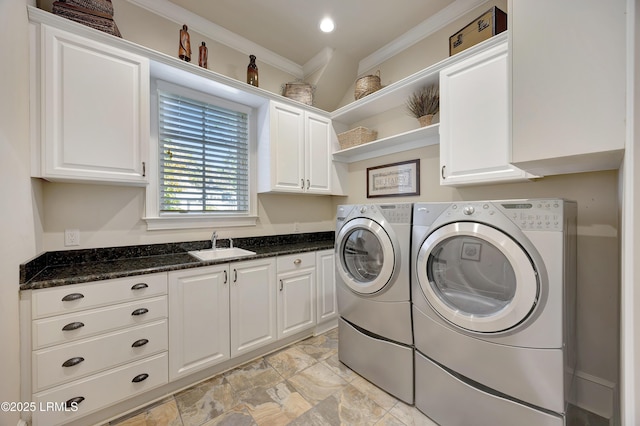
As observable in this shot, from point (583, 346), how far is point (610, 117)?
1.42m

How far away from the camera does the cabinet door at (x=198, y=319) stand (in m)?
1.63

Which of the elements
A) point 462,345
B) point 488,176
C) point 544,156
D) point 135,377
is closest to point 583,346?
point 462,345

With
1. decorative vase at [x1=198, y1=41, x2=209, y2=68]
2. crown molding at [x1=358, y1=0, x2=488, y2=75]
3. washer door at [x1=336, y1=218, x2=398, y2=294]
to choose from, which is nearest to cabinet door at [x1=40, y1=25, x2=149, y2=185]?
decorative vase at [x1=198, y1=41, x2=209, y2=68]

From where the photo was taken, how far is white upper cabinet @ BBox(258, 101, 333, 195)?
2.42m

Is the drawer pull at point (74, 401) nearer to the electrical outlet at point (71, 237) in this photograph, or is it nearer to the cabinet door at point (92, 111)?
the electrical outlet at point (71, 237)

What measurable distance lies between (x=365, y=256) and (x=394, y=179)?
1061 millimetres

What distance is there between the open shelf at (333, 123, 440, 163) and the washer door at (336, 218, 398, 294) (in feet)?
3.30

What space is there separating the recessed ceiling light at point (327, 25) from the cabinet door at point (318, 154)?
30.3 inches

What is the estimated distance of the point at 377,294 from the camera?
169 centimetres

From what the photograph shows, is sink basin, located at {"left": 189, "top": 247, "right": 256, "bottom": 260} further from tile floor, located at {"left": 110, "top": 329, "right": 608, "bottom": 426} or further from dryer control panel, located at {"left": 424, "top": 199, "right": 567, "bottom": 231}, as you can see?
dryer control panel, located at {"left": 424, "top": 199, "right": 567, "bottom": 231}

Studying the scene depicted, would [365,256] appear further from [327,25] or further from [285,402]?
[327,25]

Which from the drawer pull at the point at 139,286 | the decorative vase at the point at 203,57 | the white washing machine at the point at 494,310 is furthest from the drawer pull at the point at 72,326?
the decorative vase at the point at 203,57

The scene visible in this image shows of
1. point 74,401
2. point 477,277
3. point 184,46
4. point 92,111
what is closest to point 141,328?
point 74,401

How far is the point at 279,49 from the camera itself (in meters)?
2.65
